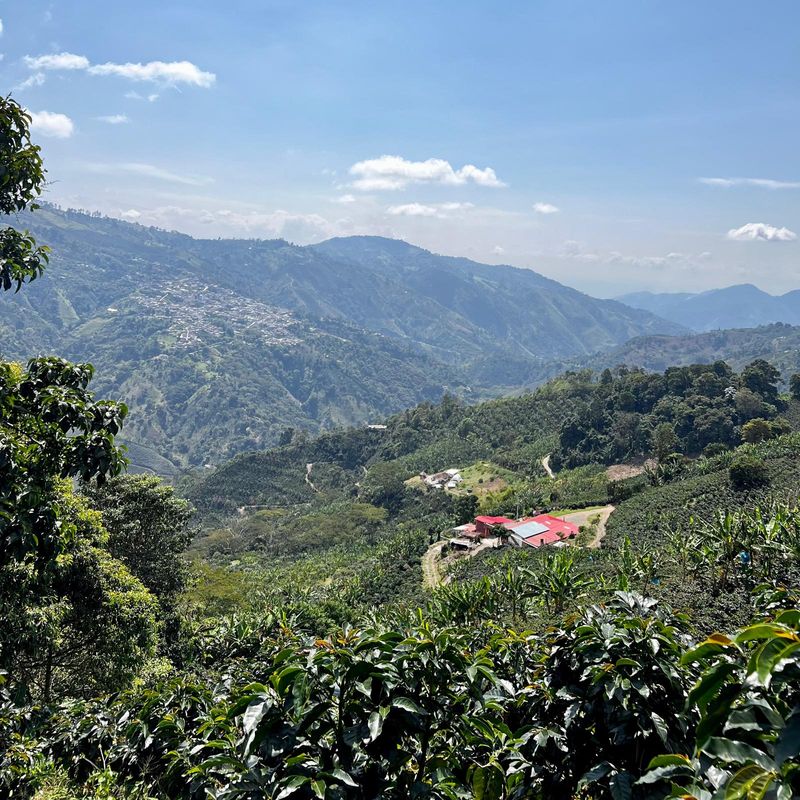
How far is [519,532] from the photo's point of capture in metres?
52.6

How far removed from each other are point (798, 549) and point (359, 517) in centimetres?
7096

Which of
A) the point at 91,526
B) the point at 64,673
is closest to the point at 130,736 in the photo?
the point at 91,526

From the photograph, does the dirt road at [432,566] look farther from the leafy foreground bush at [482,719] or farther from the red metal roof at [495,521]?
the leafy foreground bush at [482,719]

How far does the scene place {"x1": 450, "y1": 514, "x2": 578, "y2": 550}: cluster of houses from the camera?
50.9 meters

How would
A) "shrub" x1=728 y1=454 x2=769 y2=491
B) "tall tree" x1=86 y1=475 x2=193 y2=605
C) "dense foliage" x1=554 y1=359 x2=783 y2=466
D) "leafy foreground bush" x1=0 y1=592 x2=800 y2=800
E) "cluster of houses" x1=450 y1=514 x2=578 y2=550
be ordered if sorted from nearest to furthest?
"leafy foreground bush" x1=0 y1=592 x2=800 y2=800 → "tall tree" x1=86 y1=475 x2=193 y2=605 → "shrub" x1=728 y1=454 x2=769 y2=491 → "cluster of houses" x1=450 y1=514 x2=578 y2=550 → "dense foliage" x1=554 y1=359 x2=783 y2=466

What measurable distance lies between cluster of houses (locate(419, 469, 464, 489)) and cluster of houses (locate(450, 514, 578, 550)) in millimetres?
27963

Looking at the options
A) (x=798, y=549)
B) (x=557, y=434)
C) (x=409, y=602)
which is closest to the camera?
(x=798, y=549)

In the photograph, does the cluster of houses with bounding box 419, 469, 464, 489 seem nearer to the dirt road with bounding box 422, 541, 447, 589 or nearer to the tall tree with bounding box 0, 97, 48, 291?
the dirt road with bounding box 422, 541, 447, 589

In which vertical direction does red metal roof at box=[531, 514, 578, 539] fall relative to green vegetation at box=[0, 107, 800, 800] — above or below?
below

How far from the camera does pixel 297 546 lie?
8131cm

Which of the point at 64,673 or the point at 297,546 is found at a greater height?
the point at 64,673

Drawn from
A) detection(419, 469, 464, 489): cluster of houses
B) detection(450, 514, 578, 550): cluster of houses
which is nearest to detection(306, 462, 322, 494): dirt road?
detection(419, 469, 464, 489): cluster of houses

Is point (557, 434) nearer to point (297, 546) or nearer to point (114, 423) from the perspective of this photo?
point (297, 546)

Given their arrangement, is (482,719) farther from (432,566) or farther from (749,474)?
(432,566)
